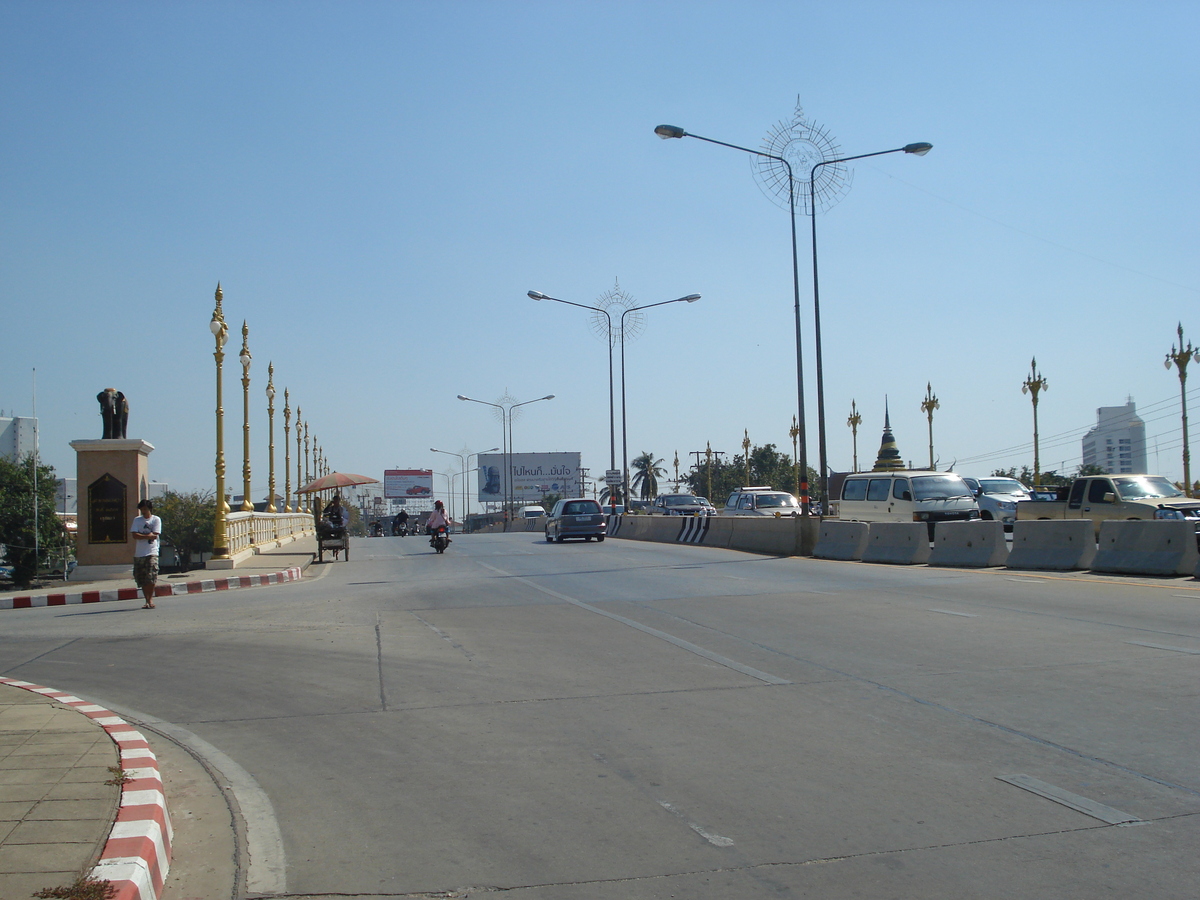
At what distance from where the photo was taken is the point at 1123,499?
2080cm

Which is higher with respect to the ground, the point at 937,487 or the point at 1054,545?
the point at 937,487

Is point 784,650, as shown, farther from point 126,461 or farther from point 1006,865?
point 126,461

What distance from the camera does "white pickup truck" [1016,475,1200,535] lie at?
64.8ft

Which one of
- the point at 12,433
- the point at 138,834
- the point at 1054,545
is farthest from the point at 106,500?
the point at 12,433

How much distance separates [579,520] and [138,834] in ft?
100

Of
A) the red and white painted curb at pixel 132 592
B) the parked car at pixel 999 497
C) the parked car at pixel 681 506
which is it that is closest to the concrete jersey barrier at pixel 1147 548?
the parked car at pixel 999 497

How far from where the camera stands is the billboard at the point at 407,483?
13588cm

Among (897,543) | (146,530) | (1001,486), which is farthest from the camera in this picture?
(1001,486)

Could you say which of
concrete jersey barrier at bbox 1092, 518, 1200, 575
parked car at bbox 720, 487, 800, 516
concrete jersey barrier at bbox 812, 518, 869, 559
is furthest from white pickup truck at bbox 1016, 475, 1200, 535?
parked car at bbox 720, 487, 800, 516

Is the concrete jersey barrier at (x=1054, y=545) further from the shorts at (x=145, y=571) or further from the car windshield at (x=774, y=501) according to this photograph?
the car windshield at (x=774, y=501)

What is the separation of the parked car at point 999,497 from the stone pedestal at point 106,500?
2238cm

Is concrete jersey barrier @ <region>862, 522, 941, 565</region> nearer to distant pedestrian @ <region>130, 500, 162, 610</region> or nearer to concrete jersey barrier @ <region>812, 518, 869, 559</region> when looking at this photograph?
concrete jersey barrier @ <region>812, 518, 869, 559</region>

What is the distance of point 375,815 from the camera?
17.1 feet

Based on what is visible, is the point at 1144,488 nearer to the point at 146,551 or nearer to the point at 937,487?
the point at 937,487
